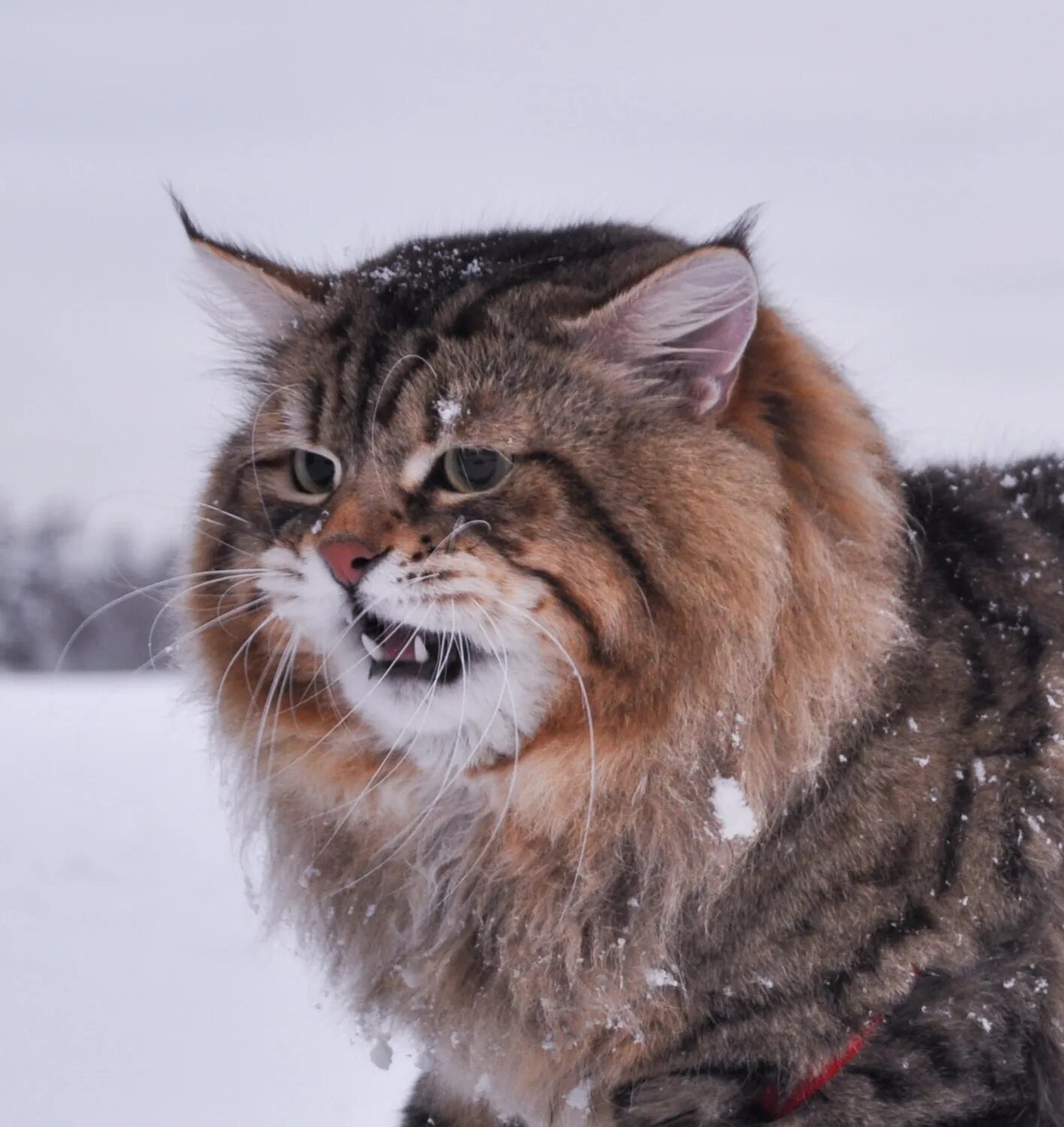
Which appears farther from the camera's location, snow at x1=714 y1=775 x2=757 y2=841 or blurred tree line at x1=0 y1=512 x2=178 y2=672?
blurred tree line at x1=0 y1=512 x2=178 y2=672

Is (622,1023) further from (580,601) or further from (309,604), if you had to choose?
(309,604)

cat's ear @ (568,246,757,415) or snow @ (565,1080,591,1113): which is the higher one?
cat's ear @ (568,246,757,415)

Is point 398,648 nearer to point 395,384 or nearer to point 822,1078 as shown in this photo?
point 395,384

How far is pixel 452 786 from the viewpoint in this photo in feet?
8.04

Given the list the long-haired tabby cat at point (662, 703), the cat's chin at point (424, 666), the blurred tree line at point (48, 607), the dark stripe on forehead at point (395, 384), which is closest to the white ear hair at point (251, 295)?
the long-haired tabby cat at point (662, 703)

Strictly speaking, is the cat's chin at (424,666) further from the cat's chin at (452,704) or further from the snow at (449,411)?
the snow at (449,411)

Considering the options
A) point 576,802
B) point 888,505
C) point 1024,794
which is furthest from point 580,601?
point 1024,794

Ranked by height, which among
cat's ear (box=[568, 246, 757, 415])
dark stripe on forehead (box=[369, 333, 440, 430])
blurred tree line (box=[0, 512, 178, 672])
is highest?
cat's ear (box=[568, 246, 757, 415])

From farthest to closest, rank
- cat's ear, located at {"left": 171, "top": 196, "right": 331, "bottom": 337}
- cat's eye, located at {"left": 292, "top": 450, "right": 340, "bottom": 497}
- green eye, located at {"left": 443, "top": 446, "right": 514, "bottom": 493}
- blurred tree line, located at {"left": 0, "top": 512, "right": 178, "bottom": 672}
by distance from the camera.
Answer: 1. blurred tree line, located at {"left": 0, "top": 512, "right": 178, "bottom": 672}
2. cat's ear, located at {"left": 171, "top": 196, "right": 331, "bottom": 337}
3. cat's eye, located at {"left": 292, "top": 450, "right": 340, "bottom": 497}
4. green eye, located at {"left": 443, "top": 446, "right": 514, "bottom": 493}

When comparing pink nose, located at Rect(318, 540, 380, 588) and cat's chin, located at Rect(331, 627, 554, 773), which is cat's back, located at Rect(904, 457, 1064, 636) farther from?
pink nose, located at Rect(318, 540, 380, 588)

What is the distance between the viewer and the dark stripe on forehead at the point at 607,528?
2.20 metres

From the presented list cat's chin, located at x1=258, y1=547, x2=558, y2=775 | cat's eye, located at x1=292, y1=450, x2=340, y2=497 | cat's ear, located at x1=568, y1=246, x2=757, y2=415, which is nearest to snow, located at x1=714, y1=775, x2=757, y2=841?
cat's chin, located at x1=258, y1=547, x2=558, y2=775

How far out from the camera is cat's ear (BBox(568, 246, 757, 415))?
2.20 m

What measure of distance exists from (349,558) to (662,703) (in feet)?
2.07
